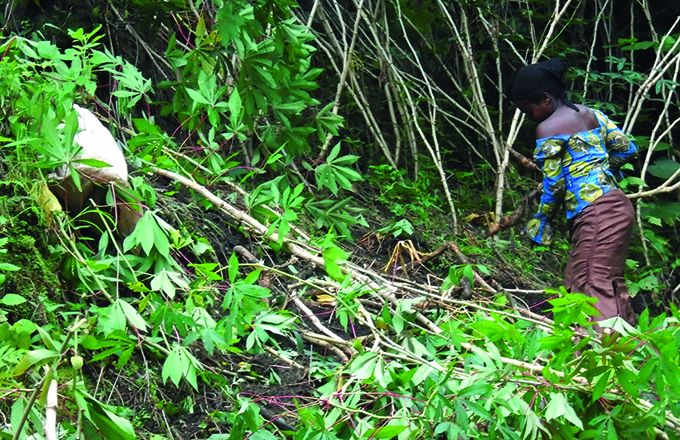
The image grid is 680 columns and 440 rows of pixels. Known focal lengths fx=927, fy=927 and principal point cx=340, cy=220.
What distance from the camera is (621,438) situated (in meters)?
2.43

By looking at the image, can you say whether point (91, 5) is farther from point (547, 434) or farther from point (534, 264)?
point (547, 434)

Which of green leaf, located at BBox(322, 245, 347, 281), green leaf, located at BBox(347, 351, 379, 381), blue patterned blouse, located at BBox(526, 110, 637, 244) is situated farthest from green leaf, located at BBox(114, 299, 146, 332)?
blue patterned blouse, located at BBox(526, 110, 637, 244)

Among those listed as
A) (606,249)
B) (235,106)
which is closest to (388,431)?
(235,106)

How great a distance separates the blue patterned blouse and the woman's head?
0.19m

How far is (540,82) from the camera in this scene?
13.5 feet

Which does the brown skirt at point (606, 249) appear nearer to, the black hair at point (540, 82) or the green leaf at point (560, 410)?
the black hair at point (540, 82)

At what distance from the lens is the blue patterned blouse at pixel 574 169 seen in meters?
3.93

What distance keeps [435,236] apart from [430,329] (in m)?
2.05

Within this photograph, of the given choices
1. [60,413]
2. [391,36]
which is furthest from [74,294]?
[391,36]

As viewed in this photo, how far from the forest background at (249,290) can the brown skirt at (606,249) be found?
1.34 ft

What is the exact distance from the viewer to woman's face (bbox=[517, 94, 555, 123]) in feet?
13.5

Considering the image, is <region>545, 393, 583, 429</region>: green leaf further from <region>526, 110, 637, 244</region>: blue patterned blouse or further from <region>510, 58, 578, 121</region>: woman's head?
<region>510, 58, 578, 121</region>: woman's head

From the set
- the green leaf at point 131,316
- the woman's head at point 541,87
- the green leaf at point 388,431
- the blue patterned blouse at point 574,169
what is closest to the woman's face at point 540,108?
the woman's head at point 541,87

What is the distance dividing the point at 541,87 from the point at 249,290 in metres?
2.26
